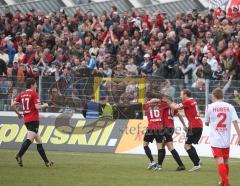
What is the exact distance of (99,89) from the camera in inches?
1065

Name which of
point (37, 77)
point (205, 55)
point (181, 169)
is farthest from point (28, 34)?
point (181, 169)

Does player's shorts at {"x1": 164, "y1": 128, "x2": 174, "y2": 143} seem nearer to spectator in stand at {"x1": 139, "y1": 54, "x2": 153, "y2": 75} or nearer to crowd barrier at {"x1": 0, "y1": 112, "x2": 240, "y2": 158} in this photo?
crowd barrier at {"x1": 0, "y1": 112, "x2": 240, "y2": 158}

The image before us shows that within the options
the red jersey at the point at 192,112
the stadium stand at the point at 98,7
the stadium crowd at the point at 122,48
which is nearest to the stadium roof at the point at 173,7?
the stadium stand at the point at 98,7

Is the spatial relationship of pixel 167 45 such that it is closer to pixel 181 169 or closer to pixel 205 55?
pixel 205 55

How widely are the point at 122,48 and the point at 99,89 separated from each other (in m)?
3.52

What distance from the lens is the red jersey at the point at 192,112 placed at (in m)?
20.1

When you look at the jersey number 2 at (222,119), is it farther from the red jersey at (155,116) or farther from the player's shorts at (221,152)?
the red jersey at (155,116)

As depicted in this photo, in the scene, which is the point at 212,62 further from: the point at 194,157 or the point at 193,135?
the point at 194,157

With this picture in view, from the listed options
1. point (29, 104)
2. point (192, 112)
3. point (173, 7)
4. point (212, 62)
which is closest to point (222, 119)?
point (192, 112)

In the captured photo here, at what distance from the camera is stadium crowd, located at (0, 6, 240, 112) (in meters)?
27.1

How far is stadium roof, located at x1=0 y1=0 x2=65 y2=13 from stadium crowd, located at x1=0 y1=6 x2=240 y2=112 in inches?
213

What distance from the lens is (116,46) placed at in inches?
1209

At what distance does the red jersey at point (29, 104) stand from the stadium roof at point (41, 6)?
796 inches

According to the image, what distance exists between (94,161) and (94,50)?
30.7ft
